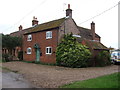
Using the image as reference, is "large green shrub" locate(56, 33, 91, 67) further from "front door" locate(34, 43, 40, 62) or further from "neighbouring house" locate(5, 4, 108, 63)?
"front door" locate(34, 43, 40, 62)

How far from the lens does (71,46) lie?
20391 millimetres

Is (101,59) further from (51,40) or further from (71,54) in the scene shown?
(51,40)

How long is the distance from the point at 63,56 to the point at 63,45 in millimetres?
1810

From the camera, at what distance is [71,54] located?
19.4 m

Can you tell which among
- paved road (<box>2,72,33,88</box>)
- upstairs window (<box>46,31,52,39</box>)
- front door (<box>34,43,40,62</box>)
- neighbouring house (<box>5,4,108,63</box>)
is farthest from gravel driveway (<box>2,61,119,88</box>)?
front door (<box>34,43,40,62</box>)

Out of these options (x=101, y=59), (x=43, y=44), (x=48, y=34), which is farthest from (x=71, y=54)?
(x=43, y=44)

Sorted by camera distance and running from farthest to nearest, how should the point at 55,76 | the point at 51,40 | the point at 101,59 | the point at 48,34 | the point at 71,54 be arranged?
the point at 48,34 → the point at 51,40 → the point at 101,59 → the point at 71,54 → the point at 55,76

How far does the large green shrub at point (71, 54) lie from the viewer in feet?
63.7

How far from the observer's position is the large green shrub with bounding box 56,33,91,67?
19.4m

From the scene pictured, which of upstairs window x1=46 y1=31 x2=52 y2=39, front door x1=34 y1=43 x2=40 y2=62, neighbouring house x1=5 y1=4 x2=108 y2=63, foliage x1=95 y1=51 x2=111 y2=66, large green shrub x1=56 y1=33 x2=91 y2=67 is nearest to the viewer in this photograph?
large green shrub x1=56 y1=33 x2=91 y2=67

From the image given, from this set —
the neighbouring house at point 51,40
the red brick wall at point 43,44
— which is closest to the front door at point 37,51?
the neighbouring house at point 51,40

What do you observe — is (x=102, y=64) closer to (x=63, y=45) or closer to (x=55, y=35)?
(x=63, y=45)

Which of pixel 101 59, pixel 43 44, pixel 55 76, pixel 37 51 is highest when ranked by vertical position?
pixel 43 44

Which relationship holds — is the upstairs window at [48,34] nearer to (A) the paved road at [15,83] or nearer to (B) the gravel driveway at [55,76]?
(B) the gravel driveway at [55,76]
